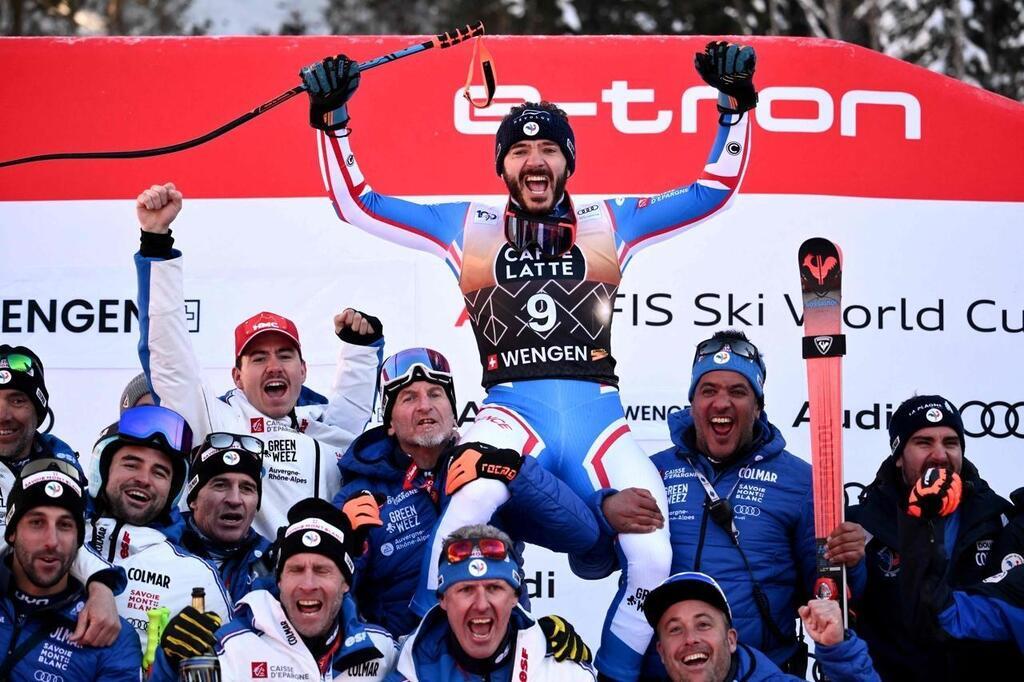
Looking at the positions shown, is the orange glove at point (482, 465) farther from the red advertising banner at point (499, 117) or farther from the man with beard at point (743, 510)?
the red advertising banner at point (499, 117)

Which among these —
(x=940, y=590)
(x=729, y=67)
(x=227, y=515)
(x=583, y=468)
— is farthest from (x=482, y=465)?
(x=729, y=67)

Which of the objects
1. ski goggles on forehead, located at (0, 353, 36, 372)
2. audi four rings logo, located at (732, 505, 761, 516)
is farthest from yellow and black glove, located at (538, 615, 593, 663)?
ski goggles on forehead, located at (0, 353, 36, 372)

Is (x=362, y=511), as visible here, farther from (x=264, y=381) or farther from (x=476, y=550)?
(x=264, y=381)

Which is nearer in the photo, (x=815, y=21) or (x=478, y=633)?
(x=478, y=633)

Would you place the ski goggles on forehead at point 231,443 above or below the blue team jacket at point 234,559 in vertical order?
above

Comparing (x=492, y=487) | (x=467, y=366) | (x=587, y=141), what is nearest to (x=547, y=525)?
(x=492, y=487)

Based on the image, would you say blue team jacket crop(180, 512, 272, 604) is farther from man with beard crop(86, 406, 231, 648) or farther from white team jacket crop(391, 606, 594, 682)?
white team jacket crop(391, 606, 594, 682)

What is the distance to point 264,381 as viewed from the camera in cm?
619

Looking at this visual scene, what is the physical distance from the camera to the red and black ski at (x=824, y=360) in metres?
5.43

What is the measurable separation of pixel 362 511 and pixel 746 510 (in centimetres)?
131

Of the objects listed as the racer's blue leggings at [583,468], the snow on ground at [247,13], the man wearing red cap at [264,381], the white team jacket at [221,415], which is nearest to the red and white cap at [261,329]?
the man wearing red cap at [264,381]

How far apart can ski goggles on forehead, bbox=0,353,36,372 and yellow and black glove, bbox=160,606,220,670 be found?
1467 mm

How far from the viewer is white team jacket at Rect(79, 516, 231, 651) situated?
5199 mm

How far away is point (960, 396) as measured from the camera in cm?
739
